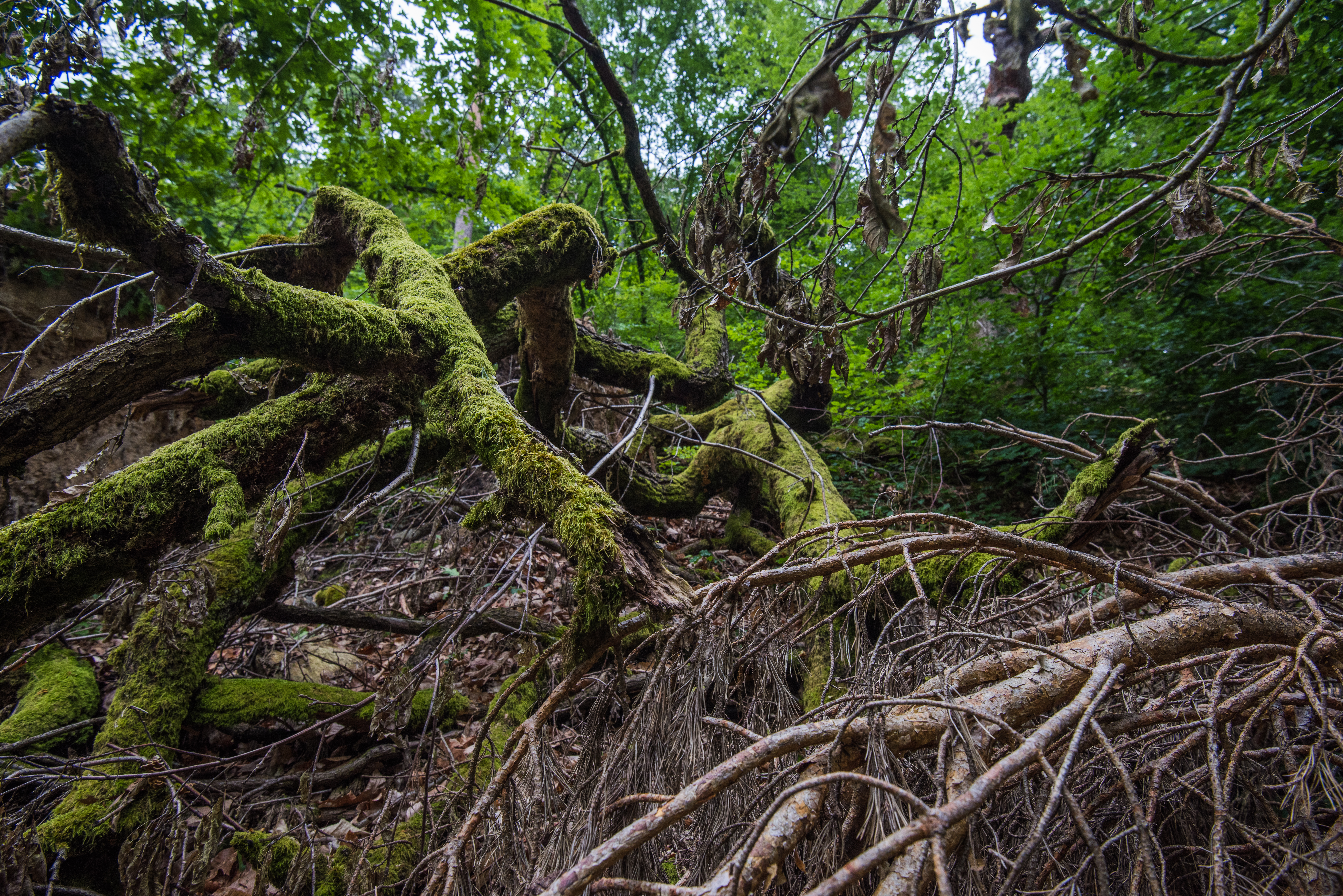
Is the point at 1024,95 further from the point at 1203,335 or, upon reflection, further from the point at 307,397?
the point at 1203,335

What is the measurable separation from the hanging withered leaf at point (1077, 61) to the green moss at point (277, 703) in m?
3.49

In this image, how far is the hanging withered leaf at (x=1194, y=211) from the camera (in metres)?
1.70

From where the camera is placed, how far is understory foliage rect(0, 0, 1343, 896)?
4.27ft

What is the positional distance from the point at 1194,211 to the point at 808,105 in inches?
57.7

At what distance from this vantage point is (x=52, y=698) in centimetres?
291

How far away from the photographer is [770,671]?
170cm

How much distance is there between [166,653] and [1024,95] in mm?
3985

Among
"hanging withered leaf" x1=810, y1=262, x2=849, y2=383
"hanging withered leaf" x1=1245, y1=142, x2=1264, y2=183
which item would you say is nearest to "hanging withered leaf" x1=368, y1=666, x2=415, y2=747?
"hanging withered leaf" x1=810, y1=262, x2=849, y2=383

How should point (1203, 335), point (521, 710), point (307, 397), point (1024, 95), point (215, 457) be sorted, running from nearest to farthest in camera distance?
point (1024, 95) < point (215, 457) < point (307, 397) < point (521, 710) < point (1203, 335)

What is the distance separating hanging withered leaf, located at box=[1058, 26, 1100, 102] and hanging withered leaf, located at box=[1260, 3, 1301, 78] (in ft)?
1.77

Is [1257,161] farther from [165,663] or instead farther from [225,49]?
[165,663]

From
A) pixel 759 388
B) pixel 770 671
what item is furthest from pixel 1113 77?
pixel 770 671

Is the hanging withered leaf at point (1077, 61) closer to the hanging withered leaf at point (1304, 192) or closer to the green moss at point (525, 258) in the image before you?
the hanging withered leaf at point (1304, 192)

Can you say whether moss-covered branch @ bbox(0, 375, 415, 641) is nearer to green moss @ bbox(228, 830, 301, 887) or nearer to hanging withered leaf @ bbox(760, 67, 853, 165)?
green moss @ bbox(228, 830, 301, 887)
